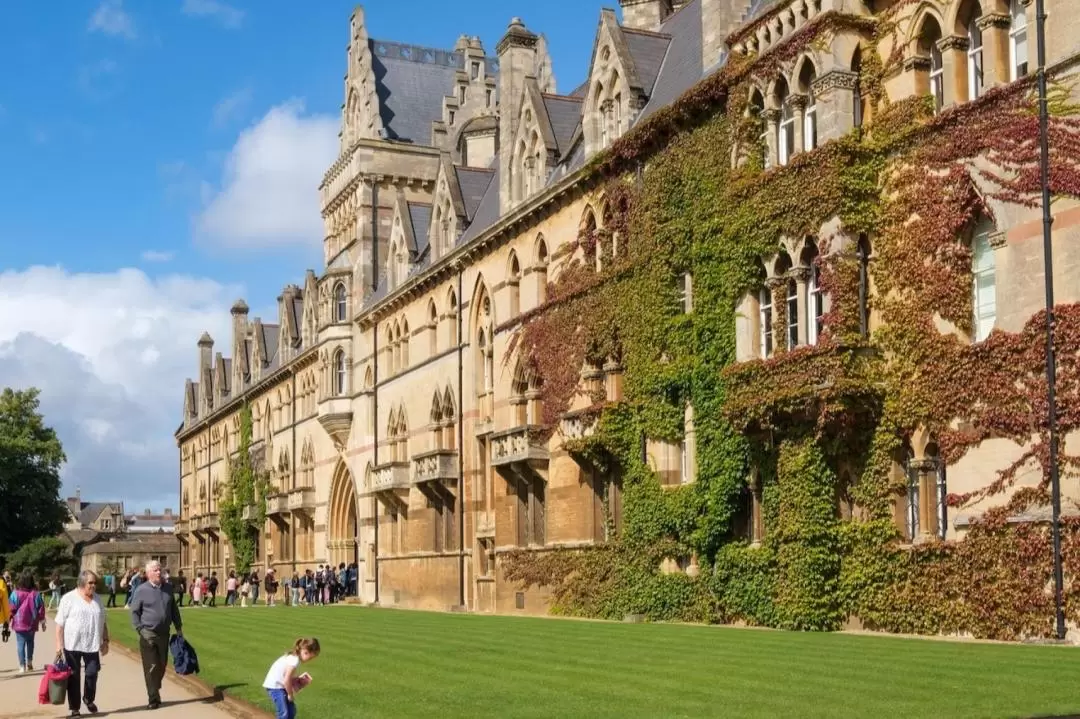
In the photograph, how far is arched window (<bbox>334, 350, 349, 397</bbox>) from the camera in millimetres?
60781

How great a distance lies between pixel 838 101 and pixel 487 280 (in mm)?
19866

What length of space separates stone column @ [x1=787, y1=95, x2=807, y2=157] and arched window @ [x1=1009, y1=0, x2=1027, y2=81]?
16.2 feet

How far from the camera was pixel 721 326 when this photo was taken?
99.3ft

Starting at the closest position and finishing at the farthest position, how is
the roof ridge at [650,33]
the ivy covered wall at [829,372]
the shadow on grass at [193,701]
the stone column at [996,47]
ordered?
the shadow on grass at [193,701]
the ivy covered wall at [829,372]
the stone column at [996,47]
the roof ridge at [650,33]

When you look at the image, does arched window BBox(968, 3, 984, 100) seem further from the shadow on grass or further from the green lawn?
the shadow on grass

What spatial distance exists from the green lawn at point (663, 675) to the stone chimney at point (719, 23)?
1308 cm

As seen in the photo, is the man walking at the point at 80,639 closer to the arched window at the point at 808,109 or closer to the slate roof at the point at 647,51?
the arched window at the point at 808,109

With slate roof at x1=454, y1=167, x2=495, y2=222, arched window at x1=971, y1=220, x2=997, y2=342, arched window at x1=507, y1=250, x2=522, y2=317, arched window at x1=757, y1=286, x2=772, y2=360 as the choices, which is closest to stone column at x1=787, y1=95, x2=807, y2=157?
arched window at x1=757, y1=286, x2=772, y2=360

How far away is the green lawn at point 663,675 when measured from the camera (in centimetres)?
1413

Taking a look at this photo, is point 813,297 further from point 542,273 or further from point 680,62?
point 542,273

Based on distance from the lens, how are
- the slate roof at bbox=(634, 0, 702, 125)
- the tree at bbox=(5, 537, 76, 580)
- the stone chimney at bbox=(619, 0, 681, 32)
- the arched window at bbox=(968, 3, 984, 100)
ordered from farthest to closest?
the tree at bbox=(5, 537, 76, 580)
the stone chimney at bbox=(619, 0, 681, 32)
the slate roof at bbox=(634, 0, 702, 125)
the arched window at bbox=(968, 3, 984, 100)

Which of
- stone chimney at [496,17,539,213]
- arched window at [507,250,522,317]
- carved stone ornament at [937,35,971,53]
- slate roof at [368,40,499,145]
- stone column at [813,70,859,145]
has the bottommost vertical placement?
arched window at [507,250,522,317]

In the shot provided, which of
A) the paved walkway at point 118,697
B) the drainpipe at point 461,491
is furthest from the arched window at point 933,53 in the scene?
the drainpipe at point 461,491

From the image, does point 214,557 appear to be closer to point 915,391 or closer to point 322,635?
point 322,635
